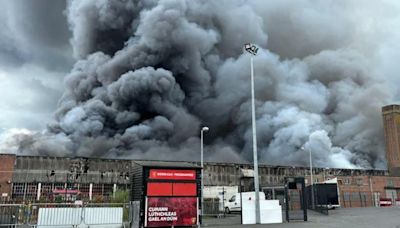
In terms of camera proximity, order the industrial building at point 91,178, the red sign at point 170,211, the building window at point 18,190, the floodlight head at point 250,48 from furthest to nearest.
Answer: the building window at point 18,190 < the industrial building at point 91,178 < the floodlight head at point 250,48 < the red sign at point 170,211

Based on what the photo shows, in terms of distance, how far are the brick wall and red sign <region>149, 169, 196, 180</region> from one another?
39872 mm

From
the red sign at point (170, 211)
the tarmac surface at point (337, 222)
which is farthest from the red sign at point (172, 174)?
the tarmac surface at point (337, 222)

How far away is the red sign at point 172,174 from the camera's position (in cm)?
1823

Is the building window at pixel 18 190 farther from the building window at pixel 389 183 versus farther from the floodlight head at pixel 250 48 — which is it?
the building window at pixel 389 183

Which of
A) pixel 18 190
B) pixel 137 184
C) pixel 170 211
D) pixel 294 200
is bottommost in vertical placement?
pixel 170 211

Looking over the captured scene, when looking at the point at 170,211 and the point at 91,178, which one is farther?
the point at 91,178

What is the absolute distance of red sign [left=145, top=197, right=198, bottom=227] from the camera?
17844 mm

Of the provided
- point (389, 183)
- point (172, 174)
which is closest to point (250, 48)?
point (172, 174)

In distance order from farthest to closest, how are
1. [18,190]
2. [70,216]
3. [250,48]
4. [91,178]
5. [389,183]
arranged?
[389,183] < [91,178] < [18,190] < [250,48] < [70,216]

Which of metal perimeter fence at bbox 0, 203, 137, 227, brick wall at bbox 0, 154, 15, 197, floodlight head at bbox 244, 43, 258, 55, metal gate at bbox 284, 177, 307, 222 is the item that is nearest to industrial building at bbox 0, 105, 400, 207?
brick wall at bbox 0, 154, 15, 197

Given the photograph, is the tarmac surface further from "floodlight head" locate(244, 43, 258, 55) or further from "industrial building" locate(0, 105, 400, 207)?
"industrial building" locate(0, 105, 400, 207)

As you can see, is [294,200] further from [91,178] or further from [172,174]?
[91,178]

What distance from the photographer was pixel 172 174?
18.6 m

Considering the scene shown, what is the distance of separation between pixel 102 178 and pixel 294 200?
95.9 feet
